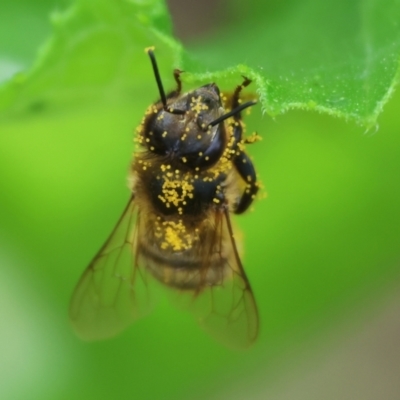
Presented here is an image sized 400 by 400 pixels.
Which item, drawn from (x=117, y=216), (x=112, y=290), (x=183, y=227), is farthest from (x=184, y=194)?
(x=117, y=216)

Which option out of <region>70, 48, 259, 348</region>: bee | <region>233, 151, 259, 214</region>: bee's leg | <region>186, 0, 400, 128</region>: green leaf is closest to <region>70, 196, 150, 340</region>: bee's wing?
<region>70, 48, 259, 348</region>: bee

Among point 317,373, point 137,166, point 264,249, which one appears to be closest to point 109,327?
point 137,166

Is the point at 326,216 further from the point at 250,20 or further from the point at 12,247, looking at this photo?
the point at 12,247

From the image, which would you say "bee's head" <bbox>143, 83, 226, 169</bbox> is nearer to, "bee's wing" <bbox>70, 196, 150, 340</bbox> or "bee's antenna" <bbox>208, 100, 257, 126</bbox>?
"bee's antenna" <bbox>208, 100, 257, 126</bbox>

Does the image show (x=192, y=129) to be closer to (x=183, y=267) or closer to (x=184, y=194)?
(x=184, y=194)

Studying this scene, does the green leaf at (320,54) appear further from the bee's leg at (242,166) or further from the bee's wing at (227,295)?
the bee's wing at (227,295)

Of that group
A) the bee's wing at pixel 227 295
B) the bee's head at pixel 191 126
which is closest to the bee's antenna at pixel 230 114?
the bee's head at pixel 191 126

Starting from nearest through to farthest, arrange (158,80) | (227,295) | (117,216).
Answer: (158,80) < (227,295) < (117,216)

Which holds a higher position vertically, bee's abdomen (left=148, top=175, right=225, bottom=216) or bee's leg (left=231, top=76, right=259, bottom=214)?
bee's leg (left=231, top=76, right=259, bottom=214)
